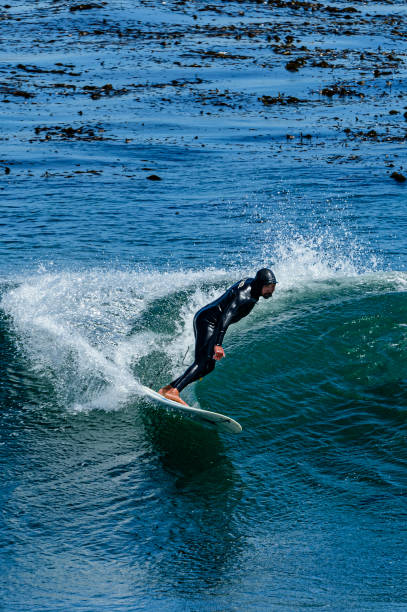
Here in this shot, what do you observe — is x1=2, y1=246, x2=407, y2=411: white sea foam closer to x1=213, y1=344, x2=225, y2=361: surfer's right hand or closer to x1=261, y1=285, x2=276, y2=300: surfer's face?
x1=213, y1=344, x2=225, y2=361: surfer's right hand

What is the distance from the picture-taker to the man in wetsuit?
10.9m

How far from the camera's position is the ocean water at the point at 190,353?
7.73m

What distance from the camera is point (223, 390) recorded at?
12.2 m

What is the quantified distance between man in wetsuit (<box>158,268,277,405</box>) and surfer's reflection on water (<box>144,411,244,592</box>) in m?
0.69

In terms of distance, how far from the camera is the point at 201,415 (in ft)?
33.9

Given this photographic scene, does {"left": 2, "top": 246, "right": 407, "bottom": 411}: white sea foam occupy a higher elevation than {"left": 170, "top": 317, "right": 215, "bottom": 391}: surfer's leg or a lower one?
lower

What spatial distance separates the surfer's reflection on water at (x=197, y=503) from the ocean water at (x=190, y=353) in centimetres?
3

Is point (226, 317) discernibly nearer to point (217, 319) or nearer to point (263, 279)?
point (217, 319)

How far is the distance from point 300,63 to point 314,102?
6153 millimetres

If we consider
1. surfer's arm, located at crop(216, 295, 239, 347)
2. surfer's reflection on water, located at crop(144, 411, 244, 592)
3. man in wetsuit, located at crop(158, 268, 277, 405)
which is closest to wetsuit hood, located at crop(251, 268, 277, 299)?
man in wetsuit, located at crop(158, 268, 277, 405)

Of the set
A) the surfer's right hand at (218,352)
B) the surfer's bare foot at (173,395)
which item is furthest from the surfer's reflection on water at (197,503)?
the surfer's right hand at (218,352)

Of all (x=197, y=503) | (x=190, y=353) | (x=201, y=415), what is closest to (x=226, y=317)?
(x=201, y=415)

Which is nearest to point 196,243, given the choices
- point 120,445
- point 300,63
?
point 120,445

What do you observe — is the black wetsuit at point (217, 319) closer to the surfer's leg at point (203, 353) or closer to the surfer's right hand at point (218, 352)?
the surfer's leg at point (203, 353)
